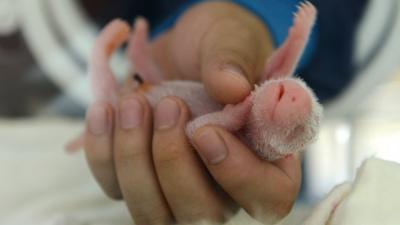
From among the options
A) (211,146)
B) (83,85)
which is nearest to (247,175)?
(211,146)

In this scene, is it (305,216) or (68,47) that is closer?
(305,216)

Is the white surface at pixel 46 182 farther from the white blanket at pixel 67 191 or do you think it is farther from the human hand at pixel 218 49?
the human hand at pixel 218 49

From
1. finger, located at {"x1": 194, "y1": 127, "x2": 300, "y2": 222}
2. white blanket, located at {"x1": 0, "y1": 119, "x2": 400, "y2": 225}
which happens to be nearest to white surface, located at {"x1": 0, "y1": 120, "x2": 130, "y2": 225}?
white blanket, located at {"x1": 0, "y1": 119, "x2": 400, "y2": 225}

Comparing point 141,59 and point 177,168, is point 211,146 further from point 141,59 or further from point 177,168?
point 141,59

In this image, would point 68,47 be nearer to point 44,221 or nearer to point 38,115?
point 38,115

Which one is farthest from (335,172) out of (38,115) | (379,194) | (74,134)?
(38,115)

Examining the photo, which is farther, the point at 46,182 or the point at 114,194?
the point at 46,182

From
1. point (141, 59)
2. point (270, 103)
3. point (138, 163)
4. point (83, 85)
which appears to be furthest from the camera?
point (83, 85)

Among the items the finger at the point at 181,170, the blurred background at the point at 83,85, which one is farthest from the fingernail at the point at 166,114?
the blurred background at the point at 83,85
